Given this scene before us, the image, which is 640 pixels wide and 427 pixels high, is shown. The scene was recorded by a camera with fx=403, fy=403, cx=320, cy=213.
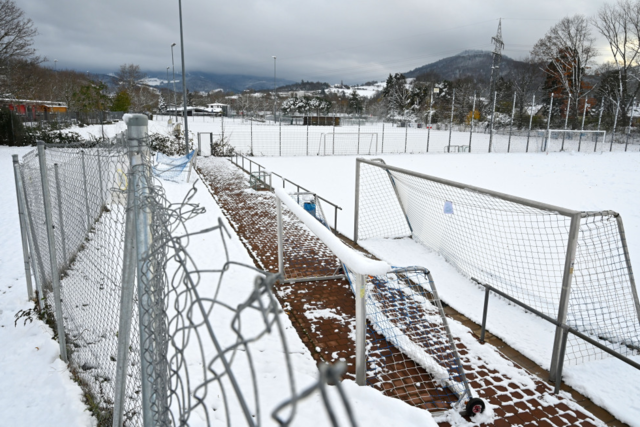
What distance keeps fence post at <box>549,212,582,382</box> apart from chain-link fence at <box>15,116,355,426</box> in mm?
2449

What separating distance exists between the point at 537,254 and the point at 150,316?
673 centimetres

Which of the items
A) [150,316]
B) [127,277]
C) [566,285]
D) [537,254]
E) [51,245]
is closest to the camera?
[150,316]

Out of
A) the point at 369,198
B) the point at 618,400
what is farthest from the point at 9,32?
the point at 618,400

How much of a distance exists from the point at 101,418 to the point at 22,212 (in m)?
2.94

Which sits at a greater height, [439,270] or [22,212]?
[22,212]

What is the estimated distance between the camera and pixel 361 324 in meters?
3.21

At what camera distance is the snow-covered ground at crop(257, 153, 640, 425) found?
3.85m

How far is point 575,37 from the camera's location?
46031 millimetres

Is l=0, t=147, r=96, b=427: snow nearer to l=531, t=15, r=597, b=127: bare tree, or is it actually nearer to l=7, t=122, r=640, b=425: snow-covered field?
l=7, t=122, r=640, b=425: snow-covered field

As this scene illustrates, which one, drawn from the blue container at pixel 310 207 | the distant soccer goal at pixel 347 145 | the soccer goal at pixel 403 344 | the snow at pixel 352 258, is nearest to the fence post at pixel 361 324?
the soccer goal at pixel 403 344

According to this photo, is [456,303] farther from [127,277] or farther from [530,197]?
[530,197]

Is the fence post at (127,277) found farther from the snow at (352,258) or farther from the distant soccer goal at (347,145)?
the distant soccer goal at (347,145)

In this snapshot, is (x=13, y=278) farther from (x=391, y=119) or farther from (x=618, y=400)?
(x=391, y=119)

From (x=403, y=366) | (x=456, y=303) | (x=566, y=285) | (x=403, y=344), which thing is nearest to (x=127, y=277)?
(x=403, y=366)
